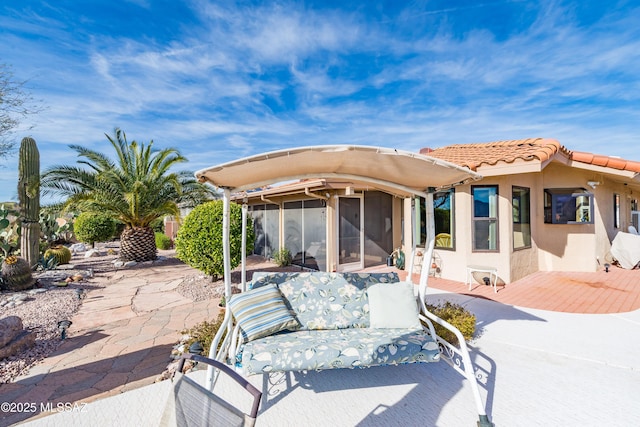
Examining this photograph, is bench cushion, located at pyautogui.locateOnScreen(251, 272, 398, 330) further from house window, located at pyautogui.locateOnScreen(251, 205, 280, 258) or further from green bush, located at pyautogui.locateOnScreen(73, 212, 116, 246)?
green bush, located at pyautogui.locateOnScreen(73, 212, 116, 246)

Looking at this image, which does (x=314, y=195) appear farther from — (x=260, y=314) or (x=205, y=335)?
(x=260, y=314)

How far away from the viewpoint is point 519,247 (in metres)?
8.64

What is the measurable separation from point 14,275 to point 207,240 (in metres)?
4.73

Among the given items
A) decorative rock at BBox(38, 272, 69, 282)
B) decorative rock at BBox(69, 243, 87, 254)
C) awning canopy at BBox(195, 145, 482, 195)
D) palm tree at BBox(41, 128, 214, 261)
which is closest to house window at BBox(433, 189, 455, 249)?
awning canopy at BBox(195, 145, 482, 195)

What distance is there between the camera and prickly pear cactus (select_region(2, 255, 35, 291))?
750 centimetres

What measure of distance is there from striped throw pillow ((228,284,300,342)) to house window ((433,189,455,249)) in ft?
20.2

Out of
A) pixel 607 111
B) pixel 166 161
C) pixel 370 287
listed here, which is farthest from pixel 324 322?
pixel 607 111

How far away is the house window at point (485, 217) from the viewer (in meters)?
8.09

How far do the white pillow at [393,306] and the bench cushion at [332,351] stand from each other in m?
0.29

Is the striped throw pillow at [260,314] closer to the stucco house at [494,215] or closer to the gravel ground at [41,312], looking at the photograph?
the gravel ground at [41,312]

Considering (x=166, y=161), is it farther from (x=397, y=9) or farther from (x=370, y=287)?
(x=370, y=287)

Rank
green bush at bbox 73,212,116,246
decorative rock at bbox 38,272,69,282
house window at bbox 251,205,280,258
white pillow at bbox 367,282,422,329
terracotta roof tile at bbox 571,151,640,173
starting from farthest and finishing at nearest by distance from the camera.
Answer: green bush at bbox 73,212,116,246 < house window at bbox 251,205,280,258 < decorative rock at bbox 38,272,69,282 < terracotta roof tile at bbox 571,151,640,173 < white pillow at bbox 367,282,422,329

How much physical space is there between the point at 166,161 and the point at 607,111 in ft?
62.6

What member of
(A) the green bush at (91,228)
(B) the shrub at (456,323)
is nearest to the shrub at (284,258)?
(B) the shrub at (456,323)
